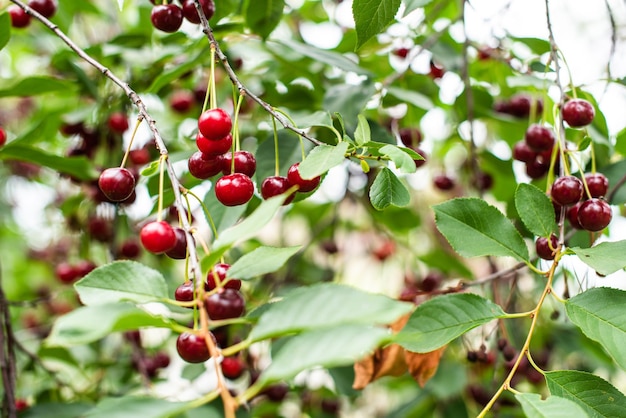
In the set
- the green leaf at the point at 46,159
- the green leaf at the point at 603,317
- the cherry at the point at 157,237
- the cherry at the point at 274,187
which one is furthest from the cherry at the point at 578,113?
the green leaf at the point at 46,159

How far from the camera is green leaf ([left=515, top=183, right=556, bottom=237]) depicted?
3.43ft

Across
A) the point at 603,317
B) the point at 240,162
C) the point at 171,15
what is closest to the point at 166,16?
the point at 171,15

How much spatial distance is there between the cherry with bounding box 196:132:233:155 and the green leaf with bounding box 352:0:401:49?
336 millimetres

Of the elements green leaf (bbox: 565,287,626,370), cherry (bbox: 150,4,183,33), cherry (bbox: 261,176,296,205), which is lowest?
green leaf (bbox: 565,287,626,370)

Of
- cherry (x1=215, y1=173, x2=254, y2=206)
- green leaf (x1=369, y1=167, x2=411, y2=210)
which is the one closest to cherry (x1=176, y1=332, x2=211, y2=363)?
cherry (x1=215, y1=173, x2=254, y2=206)

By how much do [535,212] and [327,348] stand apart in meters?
0.61

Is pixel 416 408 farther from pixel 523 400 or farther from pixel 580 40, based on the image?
pixel 580 40

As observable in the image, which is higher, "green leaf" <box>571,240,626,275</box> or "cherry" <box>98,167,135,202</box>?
"cherry" <box>98,167,135,202</box>

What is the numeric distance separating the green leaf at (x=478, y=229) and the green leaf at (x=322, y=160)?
0.28 meters

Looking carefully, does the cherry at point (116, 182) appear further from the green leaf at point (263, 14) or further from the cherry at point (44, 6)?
the cherry at point (44, 6)

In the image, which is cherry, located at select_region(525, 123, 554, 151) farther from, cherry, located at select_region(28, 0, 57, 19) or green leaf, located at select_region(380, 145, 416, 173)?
cherry, located at select_region(28, 0, 57, 19)

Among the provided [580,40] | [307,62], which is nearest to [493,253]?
[307,62]

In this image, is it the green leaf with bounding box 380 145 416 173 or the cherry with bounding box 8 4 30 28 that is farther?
the cherry with bounding box 8 4 30 28

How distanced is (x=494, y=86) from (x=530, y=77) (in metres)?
0.77
